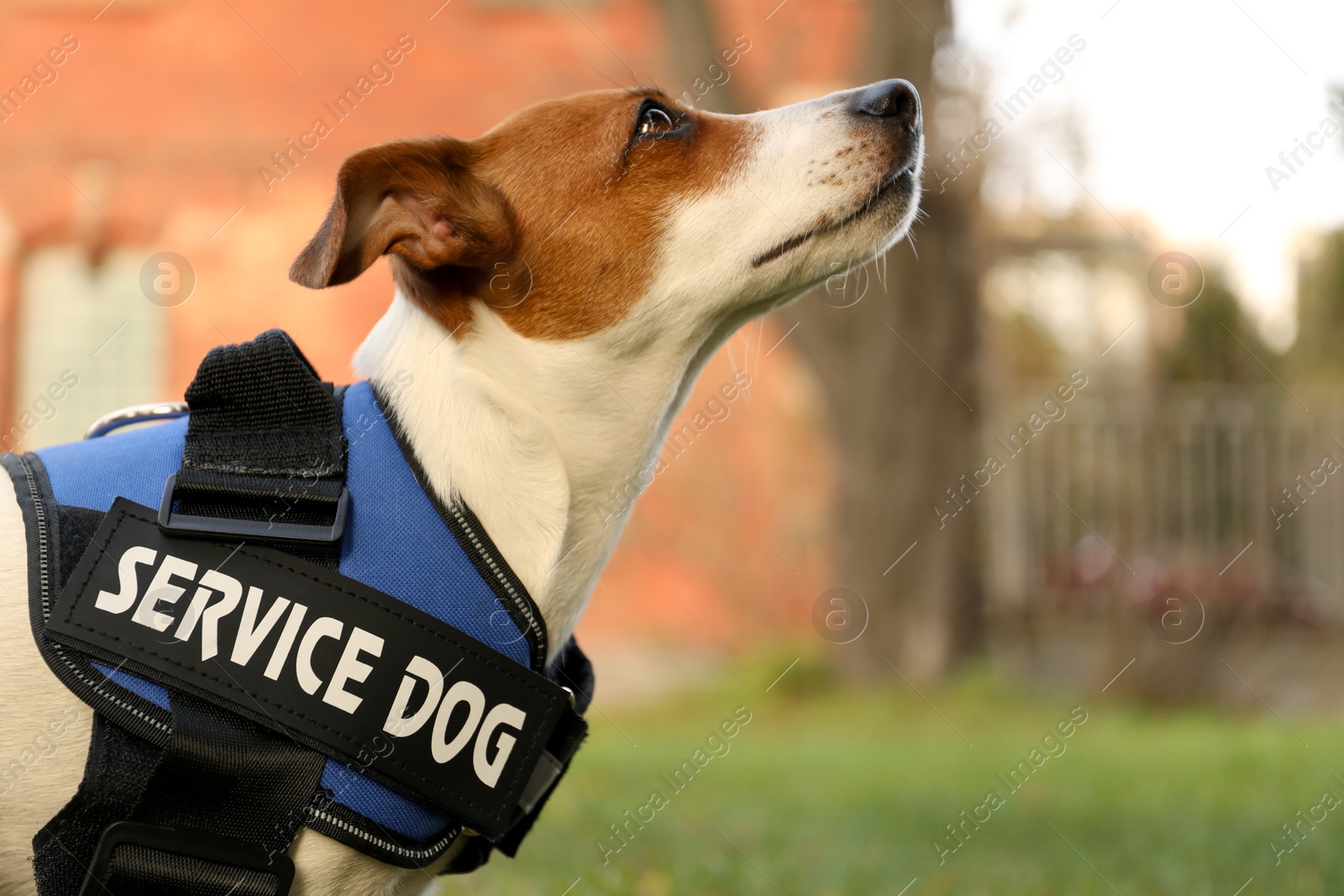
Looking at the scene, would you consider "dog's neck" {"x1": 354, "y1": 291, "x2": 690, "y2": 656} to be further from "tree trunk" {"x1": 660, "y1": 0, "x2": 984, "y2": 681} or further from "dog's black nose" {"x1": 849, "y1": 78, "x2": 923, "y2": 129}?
"tree trunk" {"x1": 660, "y1": 0, "x2": 984, "y2": 681}

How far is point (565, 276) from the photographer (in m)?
2.18

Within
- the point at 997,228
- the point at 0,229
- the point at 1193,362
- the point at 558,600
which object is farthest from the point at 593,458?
the point at 0,229

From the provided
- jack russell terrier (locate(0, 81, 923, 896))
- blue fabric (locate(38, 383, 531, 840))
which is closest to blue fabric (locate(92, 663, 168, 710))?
jack russell terrier (locate(0, 81, 923, 896))

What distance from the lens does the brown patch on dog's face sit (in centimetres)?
211

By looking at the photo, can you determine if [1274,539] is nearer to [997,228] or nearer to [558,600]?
[997,228]

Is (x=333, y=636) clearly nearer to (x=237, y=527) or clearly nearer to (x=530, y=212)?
(x=237, y=527)

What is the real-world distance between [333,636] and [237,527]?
0.75 feet

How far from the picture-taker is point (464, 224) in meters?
2.15

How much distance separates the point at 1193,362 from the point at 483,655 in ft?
33.6

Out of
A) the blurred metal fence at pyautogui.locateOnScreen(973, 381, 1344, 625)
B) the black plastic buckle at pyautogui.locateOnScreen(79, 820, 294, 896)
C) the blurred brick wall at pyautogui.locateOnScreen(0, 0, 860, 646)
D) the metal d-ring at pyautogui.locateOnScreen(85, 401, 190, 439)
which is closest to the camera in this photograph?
the black plastic buckle at pyautogui.locateOnScreen(79, 820, 294, 896)

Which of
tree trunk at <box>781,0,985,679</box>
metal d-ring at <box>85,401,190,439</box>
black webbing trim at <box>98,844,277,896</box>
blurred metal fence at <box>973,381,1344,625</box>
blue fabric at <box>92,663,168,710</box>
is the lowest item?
blurred metal fence at <box>973,381,1344,625</box>

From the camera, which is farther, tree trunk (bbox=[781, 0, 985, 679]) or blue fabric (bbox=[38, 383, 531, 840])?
tree trunk (bbox=[781, 0, 985, 679])

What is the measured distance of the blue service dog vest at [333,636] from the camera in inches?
69.0

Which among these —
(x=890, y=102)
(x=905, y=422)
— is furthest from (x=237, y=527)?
(x=905, y=422)
